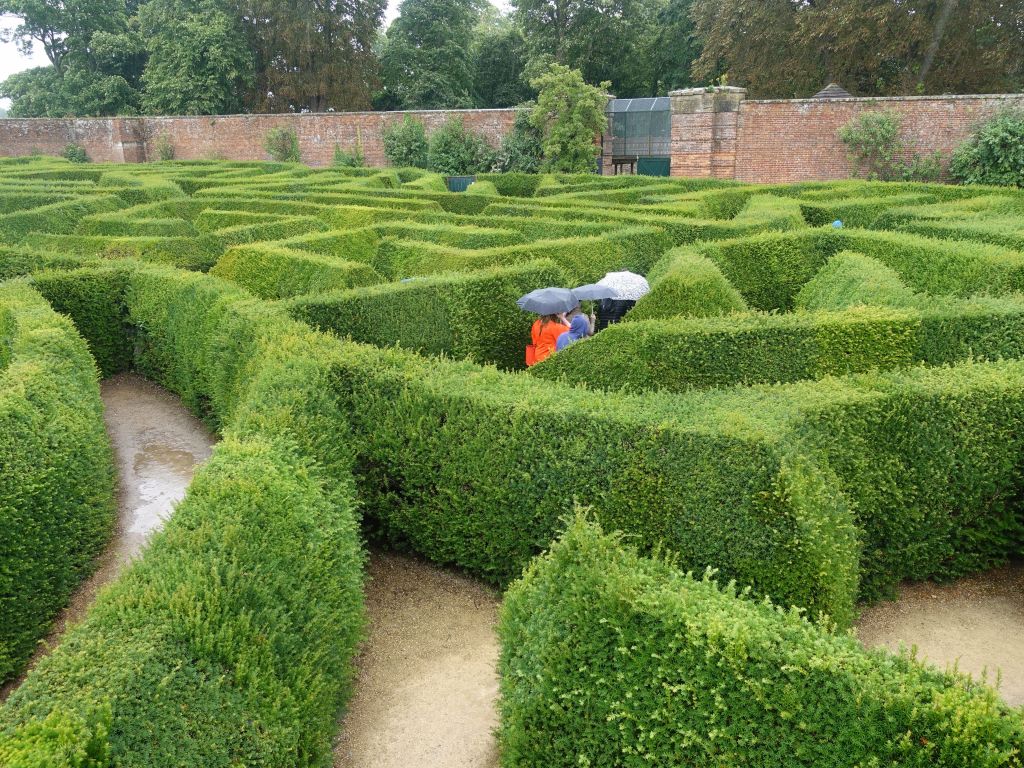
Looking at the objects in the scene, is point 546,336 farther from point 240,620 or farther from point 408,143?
point 408,143

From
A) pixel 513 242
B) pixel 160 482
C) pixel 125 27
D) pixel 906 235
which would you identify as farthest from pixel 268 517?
pixel 125 27

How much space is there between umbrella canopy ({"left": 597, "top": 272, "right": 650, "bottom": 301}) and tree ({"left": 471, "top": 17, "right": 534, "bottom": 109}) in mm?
42841

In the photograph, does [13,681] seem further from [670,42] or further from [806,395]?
[670,42]

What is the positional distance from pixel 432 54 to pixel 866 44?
24.6 meters

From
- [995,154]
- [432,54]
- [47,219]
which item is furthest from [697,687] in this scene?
[432,54]

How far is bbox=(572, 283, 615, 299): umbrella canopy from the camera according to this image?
11.1 meters

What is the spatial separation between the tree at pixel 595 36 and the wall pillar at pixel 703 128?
1984 centimetres

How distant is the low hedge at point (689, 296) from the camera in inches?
405

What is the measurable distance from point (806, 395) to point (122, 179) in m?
25.9

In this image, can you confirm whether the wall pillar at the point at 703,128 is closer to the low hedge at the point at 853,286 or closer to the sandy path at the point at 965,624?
the low hedge at the point at 853,286

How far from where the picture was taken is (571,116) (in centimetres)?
2875

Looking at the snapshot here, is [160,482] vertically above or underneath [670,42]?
underneath

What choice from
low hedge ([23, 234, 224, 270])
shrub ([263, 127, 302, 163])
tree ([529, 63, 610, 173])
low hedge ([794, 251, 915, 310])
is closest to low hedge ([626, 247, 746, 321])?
low hedge ([794, 251, 915, 310])

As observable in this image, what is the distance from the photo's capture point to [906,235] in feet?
42.8
